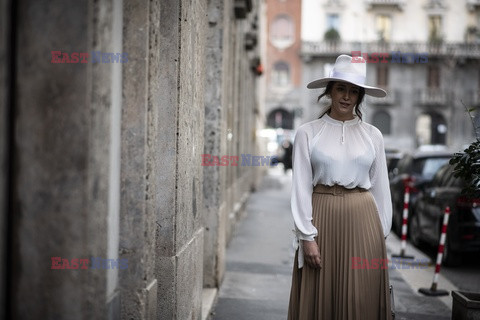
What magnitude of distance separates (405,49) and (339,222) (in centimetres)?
4606

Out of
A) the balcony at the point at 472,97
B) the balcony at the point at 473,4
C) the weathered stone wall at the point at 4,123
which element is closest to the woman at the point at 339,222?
the weathered stone wall at the point at 4,123

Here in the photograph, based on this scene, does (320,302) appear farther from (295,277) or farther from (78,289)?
(78,289)

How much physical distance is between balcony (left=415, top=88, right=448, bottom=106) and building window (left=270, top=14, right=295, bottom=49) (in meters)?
10.9

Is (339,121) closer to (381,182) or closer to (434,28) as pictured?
(381,182)

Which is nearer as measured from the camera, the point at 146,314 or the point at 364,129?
the point at 146,314

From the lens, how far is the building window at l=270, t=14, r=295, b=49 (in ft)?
158

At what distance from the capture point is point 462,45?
155 ft

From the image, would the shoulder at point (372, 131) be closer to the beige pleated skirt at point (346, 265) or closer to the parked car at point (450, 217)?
the beige pleated skirt at point (346, 265)

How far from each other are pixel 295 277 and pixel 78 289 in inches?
77.7

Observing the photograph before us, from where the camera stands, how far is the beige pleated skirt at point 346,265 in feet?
12.6

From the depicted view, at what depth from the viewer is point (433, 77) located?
48438 millimetres

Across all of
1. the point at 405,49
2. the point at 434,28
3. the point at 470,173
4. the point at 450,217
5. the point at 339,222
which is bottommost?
the point at 450,217

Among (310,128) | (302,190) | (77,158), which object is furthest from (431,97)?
(77,158)

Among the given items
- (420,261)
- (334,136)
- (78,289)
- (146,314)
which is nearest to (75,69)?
(78,289)
